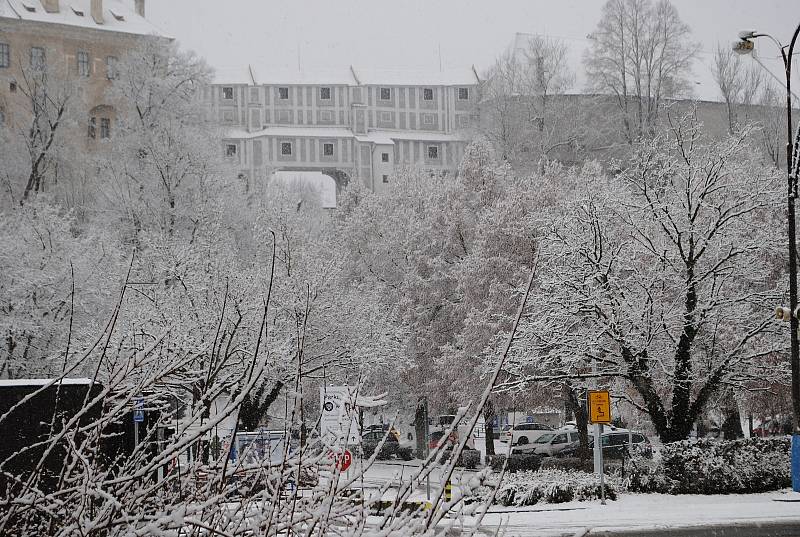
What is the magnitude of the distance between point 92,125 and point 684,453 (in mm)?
55884

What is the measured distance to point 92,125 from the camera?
70.5m

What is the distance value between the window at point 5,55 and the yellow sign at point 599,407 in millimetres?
68083

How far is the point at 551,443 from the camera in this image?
4269 centimetres

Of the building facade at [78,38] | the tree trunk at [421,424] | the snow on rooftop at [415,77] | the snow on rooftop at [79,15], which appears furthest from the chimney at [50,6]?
the tree trunk at [421,424]

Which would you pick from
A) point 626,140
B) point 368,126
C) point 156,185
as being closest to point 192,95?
point 156,185

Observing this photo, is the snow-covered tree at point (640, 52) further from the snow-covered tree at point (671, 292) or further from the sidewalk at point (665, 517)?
the sidewalk at point (665, 517)

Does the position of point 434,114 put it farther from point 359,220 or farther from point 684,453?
point 684,453

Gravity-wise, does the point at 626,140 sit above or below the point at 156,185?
above

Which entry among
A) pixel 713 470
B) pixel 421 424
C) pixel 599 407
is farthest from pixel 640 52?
pixel 599 407

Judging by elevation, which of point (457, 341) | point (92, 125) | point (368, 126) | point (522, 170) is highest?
point (368, 126)

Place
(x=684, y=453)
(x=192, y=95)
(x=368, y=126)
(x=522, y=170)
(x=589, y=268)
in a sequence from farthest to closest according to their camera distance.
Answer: (x=368, y=126)
(x=522, y=170)
(x=192, y=95)
(x=589, y=268)
(x=684, y=453)

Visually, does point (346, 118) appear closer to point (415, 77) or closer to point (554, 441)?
point (415, 77)

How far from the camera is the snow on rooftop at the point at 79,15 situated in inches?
3201

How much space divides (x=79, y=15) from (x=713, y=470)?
238 ft
